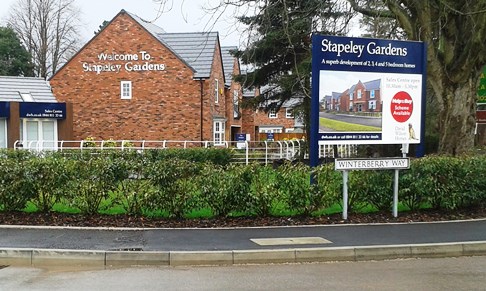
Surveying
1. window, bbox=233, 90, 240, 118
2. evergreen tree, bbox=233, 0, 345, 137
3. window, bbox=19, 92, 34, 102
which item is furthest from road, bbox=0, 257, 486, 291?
window, bbox=233, 90, 240, 118

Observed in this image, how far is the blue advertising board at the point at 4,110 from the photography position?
101 feet

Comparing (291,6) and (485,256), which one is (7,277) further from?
(291,6)

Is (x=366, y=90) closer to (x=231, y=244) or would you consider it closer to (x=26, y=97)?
(x=231, y=244)

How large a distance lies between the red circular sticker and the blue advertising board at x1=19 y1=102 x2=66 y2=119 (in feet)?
85.7

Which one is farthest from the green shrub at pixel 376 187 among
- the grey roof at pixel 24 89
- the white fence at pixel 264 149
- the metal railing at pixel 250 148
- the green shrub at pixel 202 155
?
the grey roof at pixel 24 89

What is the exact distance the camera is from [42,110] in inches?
1267

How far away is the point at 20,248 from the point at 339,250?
5.08 metres

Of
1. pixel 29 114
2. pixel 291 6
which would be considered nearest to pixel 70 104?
pixel 29 114

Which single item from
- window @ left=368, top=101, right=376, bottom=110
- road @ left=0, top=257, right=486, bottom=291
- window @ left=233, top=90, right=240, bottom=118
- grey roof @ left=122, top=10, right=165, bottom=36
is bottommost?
road @ left=0, top=257, right=486, bottom=291

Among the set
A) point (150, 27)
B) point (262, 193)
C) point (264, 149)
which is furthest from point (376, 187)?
point (150, 27)

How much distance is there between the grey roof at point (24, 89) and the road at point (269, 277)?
3038cm

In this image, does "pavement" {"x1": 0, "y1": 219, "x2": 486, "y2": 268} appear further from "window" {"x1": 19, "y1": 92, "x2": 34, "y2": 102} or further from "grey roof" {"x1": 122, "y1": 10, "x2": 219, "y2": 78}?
"window" {"x1": 19, "y1": 92, "x2": 34, "y2": 102}

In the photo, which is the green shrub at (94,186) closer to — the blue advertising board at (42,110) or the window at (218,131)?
the blue advertising board at (42,110)

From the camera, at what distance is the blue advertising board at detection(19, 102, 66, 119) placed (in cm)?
3170
